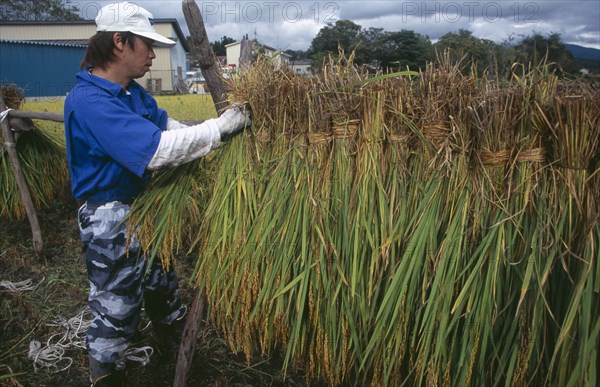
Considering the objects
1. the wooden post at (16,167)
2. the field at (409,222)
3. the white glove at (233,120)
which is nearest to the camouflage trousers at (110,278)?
the field at (409,222)

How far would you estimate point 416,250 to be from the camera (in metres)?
1.52

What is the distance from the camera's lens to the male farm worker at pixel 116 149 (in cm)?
178

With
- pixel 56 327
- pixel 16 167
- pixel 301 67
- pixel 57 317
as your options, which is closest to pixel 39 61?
pixel 16 167

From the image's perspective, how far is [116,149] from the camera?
178 cm

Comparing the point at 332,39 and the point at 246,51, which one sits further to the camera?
the point at 246,51

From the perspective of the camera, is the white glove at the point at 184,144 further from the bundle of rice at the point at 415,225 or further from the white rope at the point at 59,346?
the white rope at the point at 59,346

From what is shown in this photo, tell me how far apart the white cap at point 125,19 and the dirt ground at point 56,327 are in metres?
1.74

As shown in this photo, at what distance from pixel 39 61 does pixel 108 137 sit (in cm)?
1897

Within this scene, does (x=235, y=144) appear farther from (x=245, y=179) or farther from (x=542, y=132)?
(x=542, y=132)

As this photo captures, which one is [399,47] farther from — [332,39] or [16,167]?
[16,167]

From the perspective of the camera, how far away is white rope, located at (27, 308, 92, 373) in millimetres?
2676

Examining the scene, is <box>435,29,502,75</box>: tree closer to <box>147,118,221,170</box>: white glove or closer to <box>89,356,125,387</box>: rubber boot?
<box>147,118,221,170</box>: white glove

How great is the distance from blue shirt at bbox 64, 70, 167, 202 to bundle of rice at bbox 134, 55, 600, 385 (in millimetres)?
359

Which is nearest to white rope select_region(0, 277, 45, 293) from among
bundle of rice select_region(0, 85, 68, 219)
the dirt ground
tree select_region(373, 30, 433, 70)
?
the dirt ground
